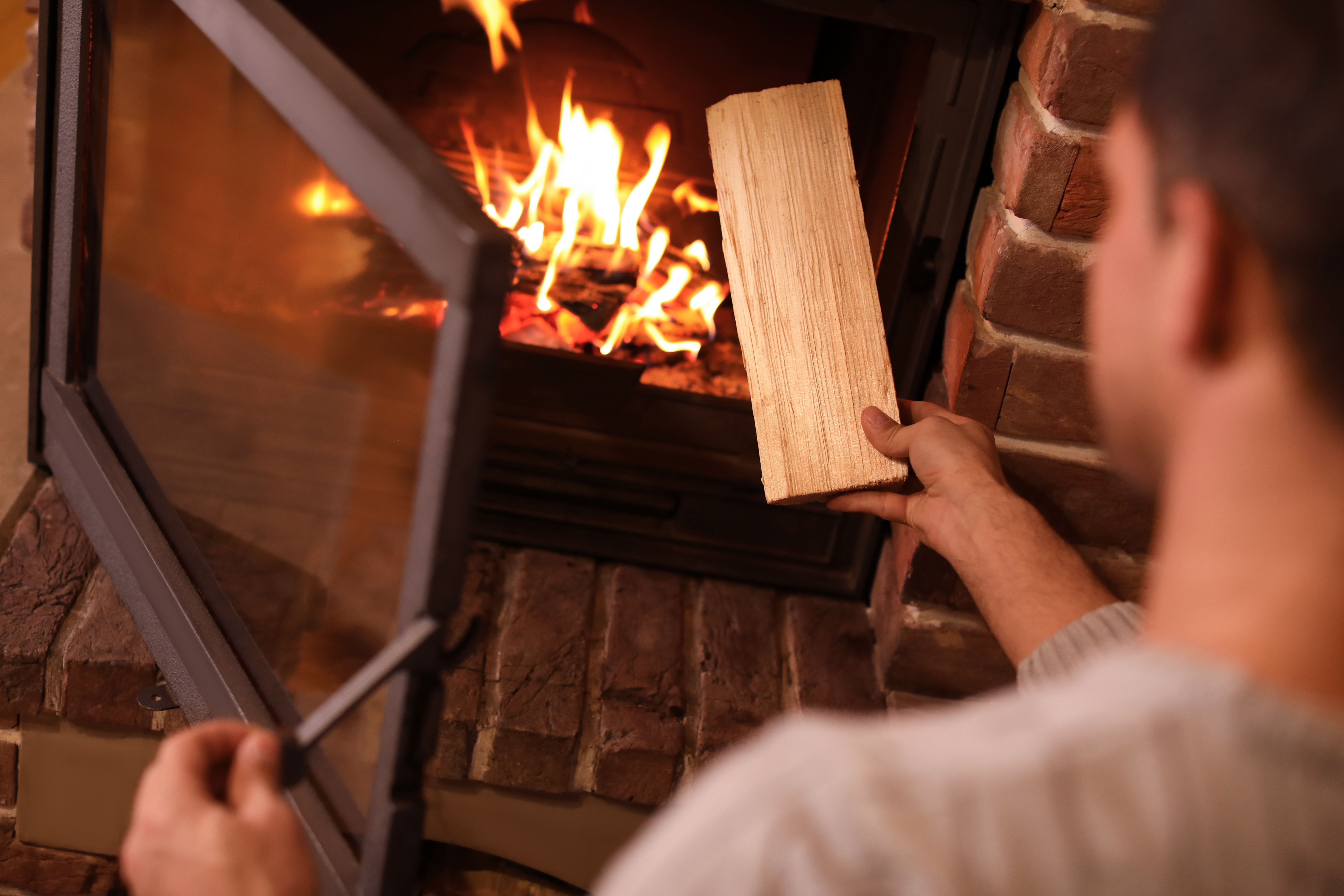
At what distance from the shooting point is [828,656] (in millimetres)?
1247

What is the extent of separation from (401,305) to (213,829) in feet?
1.06

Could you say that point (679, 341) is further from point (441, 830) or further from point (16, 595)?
Answer: point (16, 595)

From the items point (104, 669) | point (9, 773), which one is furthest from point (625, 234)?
point (9, 773)

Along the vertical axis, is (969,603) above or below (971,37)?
below

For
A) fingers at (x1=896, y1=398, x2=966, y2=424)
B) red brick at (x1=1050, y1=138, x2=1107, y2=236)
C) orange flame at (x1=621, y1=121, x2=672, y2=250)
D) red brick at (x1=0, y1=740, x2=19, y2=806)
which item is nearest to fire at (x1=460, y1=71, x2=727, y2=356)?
orange flame at (x1=621, y1=121, x2=672, y2=250)

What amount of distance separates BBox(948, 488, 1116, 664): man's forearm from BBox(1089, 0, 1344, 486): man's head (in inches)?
14.0

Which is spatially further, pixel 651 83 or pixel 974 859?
pixel 651 83

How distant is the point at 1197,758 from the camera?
40cm

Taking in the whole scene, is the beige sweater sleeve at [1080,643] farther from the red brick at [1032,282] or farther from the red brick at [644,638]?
the red brick at [644,638]

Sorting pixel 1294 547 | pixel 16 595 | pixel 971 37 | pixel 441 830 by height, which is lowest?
pixel 441 830

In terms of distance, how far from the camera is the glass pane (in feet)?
2.30

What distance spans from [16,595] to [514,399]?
1.85 ft

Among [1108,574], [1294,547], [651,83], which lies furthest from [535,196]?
[1294,547]

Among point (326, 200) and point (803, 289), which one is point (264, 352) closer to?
point (326, 200)
